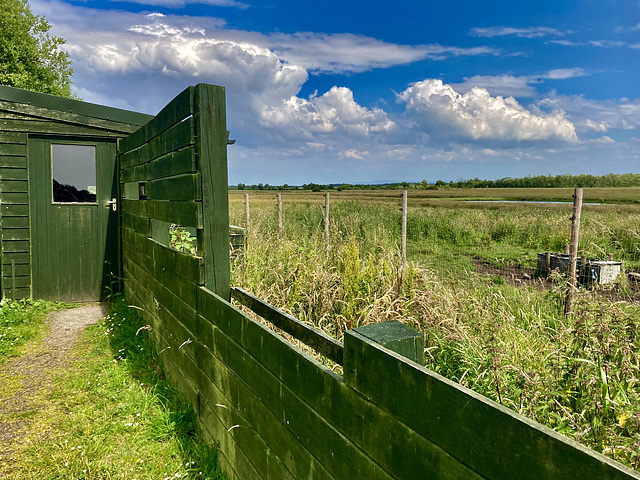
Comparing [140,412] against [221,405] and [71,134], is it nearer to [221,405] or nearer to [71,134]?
[221,405]

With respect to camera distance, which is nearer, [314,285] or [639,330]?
[639,330]

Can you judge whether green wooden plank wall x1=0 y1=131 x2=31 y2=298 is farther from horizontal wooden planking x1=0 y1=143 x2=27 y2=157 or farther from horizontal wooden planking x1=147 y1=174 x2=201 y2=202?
horizontal wooden planking x1=147 y1=174 x2=201 y2=202

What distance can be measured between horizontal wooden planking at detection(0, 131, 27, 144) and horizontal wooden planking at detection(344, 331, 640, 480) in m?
6.74

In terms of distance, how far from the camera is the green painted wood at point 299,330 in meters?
1.61

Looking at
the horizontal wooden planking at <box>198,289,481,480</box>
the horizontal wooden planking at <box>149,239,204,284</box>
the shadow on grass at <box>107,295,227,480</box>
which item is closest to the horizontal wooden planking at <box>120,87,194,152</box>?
the horizontal wooden planking at <box>149,239,204,284</box>

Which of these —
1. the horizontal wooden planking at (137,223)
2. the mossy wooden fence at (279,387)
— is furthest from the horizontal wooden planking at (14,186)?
the mossy wooden fence at (279,387)

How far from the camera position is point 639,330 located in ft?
9.73

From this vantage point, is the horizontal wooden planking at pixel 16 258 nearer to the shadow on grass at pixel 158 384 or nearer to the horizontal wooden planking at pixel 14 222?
the horizontal wooden planking at pixel 14 222

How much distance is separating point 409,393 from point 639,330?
8.81 feet

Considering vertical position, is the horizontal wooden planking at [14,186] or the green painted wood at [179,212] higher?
the horizontal wooden planking at [14,186]

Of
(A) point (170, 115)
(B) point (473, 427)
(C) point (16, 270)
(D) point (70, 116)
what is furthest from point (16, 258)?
(B) point (473, 427)

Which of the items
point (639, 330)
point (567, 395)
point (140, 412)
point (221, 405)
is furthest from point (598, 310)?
point (140, 412)

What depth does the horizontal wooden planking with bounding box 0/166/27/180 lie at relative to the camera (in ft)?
20.1

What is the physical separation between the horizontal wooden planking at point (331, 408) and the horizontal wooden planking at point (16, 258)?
215 inches
